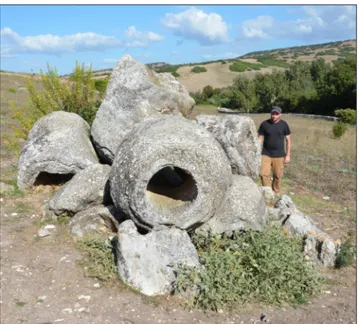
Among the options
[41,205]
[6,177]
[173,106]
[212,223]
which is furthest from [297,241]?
[6,177]

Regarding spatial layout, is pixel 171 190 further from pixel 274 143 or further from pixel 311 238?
pixel 274 143

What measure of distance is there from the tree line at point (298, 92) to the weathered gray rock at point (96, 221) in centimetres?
3402

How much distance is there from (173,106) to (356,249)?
167 inches

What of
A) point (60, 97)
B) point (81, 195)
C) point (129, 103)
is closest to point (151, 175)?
point (81, 195)

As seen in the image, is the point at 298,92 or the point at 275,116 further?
the point at 298,92

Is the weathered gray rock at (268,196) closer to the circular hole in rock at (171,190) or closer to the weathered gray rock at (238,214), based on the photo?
the weathered gray rock at (238,214)

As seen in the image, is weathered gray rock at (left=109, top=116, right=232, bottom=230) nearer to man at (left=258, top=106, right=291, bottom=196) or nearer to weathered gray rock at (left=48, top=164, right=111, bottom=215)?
weathered gray rock at (left=48, top=164, right=111, bottom=215)

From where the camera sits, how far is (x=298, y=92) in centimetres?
4778

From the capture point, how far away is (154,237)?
6.18 meters

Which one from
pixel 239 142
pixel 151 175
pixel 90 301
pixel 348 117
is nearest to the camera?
pixel 90 301

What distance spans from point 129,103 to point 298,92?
42.4m

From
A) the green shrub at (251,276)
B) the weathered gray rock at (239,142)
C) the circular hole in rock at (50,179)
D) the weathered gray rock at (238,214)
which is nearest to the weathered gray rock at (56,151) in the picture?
the circular hole in rock at (50,179)

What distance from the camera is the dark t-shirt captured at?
8797 millimetres

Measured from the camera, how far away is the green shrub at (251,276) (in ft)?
18.4
